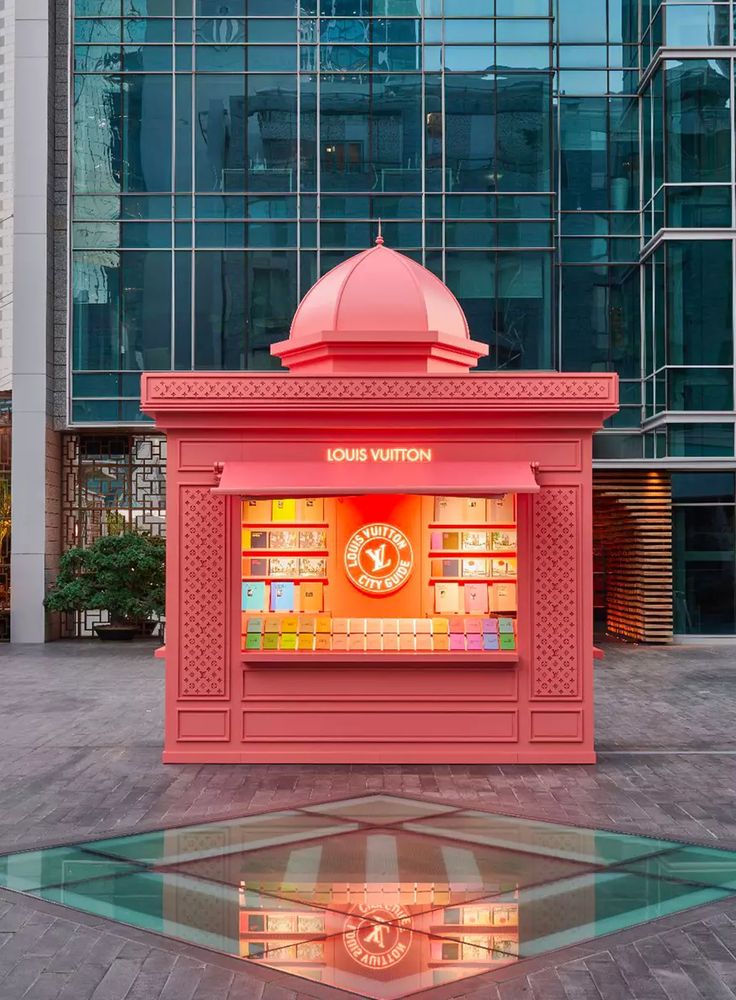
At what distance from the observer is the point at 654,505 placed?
26.8 meters

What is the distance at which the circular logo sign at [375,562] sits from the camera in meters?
13.0

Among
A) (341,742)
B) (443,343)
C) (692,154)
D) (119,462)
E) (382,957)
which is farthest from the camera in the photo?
(119,462)

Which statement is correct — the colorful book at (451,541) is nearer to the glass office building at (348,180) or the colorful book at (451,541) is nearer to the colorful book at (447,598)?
the colorful book at (447,598)

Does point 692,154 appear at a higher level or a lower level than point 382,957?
higher

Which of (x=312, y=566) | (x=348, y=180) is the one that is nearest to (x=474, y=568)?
(x=312, y=566)

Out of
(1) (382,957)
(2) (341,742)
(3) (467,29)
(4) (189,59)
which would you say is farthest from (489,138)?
(1) (382,957)

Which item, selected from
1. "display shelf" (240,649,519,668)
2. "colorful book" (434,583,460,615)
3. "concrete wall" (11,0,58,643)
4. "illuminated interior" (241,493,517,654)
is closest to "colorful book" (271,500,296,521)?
"illuminated interior" (241,493,517,654)

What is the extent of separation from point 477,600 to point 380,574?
105 cm

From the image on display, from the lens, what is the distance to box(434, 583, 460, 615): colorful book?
42.4 feet

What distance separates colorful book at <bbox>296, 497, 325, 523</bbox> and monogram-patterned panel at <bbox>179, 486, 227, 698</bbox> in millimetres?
853

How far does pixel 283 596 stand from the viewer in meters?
12.8

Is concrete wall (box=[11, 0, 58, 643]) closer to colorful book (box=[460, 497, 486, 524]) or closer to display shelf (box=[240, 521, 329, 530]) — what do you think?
display shelf (box=[240, 521, 329, 530])

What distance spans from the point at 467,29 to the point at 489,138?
8.40 feet

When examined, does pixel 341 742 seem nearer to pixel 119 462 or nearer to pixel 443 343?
pixel 443 343
